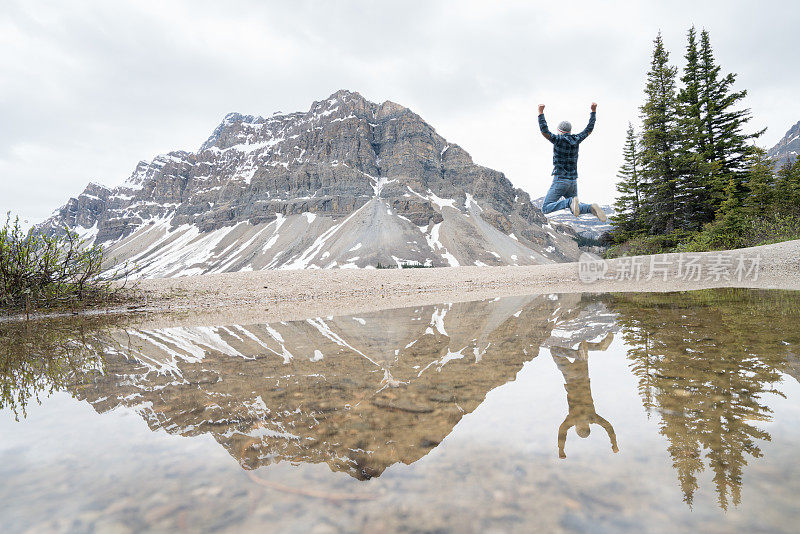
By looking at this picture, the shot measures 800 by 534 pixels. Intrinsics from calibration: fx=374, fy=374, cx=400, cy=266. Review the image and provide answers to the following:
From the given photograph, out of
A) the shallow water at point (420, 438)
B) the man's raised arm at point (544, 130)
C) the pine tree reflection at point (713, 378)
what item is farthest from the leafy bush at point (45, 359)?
the man's raised arm at point (544, 130)

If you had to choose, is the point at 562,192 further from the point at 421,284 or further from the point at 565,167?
the point at 421,284

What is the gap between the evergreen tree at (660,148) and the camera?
26406 mm

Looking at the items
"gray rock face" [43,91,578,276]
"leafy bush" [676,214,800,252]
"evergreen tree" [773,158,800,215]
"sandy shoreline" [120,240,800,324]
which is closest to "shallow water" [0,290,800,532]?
"sandy shoreline" [120,240,800,324]

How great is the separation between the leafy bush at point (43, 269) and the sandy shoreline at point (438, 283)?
1.94 m

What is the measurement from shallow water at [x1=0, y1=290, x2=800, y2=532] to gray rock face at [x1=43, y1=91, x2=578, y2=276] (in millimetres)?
115400

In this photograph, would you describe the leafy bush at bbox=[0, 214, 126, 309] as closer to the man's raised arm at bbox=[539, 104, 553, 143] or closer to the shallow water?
the shallow water

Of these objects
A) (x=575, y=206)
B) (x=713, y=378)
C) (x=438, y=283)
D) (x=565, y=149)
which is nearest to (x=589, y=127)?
(x=565, y=149)

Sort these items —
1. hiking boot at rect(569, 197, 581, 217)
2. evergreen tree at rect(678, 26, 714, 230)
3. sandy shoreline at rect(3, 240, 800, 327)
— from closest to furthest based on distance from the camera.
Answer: hiking boot at rect(569, 197, 581, 217)
sandy shoreline at rect(3, 240, 800, 327)
evergreen tree at rect(678, 26, 714, 230)

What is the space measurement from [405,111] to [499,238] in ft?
314

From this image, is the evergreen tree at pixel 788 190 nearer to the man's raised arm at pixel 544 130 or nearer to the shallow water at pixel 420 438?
the man's raised arm at pixel 544 130

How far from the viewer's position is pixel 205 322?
8.35 meters

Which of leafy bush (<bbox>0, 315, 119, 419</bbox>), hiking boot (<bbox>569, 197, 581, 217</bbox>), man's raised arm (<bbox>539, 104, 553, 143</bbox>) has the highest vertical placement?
man's raised arm (<bbox>539, 104, 553, 143</bbox>)

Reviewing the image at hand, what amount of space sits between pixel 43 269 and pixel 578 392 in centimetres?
1384

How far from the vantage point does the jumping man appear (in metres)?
10.5
